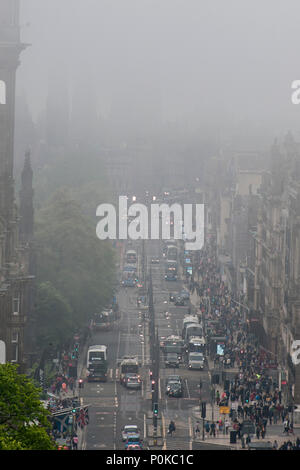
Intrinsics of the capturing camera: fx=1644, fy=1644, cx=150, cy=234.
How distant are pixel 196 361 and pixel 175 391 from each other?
39.5 feet

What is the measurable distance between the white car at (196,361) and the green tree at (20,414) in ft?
198

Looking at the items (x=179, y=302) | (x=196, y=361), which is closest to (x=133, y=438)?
(x=196, y=361)

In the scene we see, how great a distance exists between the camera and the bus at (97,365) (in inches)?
4412

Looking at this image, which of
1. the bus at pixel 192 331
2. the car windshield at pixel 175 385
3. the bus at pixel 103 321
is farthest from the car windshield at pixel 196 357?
the bus at pixel 103 321

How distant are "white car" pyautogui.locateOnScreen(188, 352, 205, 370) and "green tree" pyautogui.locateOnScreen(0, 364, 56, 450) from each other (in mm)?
60208

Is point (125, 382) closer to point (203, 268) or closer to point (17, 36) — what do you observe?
point (17, 36)

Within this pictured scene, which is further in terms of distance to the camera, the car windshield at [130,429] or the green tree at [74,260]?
the green tree at [74,260]

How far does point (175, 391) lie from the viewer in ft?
350

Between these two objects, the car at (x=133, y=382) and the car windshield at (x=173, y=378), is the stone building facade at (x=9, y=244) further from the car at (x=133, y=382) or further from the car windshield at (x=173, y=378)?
the car windshield at (x=173, y=378)

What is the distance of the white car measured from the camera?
388ft

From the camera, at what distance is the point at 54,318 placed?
4739 inches

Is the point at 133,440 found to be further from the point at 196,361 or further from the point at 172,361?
the point at 172,361

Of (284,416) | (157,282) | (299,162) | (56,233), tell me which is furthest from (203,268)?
(284,416)

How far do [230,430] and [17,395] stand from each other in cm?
3696
